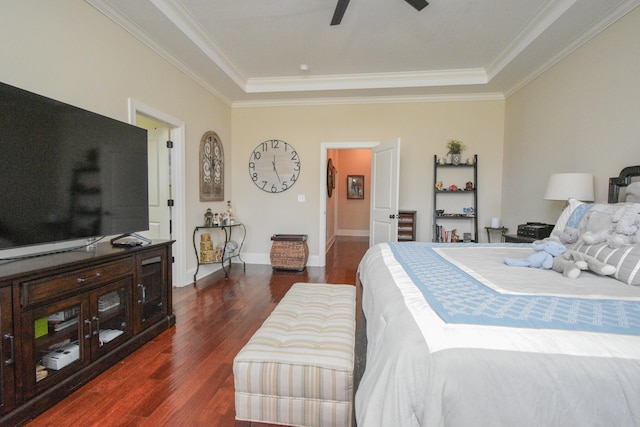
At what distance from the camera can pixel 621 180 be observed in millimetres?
2252

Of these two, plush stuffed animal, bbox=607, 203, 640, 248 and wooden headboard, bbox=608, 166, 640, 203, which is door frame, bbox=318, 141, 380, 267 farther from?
plush stuffed animal, bbox=607, 203, 640, 248

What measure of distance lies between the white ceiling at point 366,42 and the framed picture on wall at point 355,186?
412 cm

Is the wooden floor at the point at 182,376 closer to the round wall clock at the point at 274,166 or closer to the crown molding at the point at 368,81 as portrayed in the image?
the round wall clock at the point at 274,166

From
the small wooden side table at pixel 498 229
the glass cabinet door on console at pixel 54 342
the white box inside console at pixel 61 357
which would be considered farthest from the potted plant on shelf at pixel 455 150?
the white box inside console at pixel 61 357

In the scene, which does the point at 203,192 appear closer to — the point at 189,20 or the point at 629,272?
the point at 189,20

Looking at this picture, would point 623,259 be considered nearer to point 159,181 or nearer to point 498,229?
point 498,229

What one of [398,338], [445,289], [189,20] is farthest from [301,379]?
[189,20]

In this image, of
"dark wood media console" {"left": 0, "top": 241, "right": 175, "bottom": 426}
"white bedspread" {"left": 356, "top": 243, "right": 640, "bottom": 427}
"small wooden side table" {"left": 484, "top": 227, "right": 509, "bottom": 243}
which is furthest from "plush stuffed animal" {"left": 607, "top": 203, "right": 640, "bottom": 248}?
"dark wood media console" {"left": 0, "top": 241, "right": 175, "bottom": 426}

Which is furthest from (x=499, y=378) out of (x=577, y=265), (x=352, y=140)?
(x=352, y=140)

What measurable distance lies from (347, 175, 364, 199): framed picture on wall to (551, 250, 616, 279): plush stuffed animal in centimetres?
707

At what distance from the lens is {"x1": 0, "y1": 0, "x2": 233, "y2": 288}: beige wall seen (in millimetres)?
1833

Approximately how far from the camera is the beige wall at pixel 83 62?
1.83m

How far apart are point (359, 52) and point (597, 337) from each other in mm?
3523

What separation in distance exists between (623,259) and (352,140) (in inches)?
146
